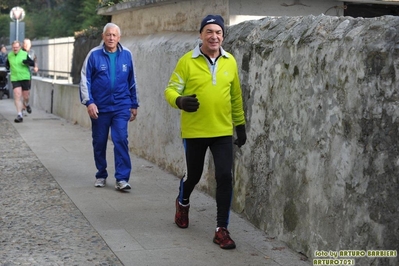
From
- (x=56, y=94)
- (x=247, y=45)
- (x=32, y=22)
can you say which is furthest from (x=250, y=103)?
(x=32, y=22)

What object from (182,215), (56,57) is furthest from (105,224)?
(56,57)

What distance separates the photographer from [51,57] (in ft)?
83.6

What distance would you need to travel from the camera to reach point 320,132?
241 inches

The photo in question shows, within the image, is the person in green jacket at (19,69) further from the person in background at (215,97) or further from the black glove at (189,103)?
the black glove at (189,103)

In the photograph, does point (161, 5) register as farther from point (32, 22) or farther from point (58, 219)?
point (32, 22)

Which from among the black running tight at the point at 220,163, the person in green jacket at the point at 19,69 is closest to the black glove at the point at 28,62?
the person in green jacket at the point at 19,69

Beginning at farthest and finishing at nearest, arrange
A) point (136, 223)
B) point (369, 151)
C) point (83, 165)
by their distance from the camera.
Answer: point (83, 165) < point (136, 223) < point (369, 151)

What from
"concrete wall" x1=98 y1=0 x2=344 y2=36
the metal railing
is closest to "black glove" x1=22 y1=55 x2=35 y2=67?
the metal railing

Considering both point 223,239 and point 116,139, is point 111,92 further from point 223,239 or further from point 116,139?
point 223,239

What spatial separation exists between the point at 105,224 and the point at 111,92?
2.11 metres

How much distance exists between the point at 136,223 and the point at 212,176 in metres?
1.36

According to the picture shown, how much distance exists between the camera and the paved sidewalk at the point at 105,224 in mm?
6320

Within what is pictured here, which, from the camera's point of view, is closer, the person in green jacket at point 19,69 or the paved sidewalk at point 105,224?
the paved sidewalk at point 105,224

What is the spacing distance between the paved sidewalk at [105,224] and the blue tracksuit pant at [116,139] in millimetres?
246
